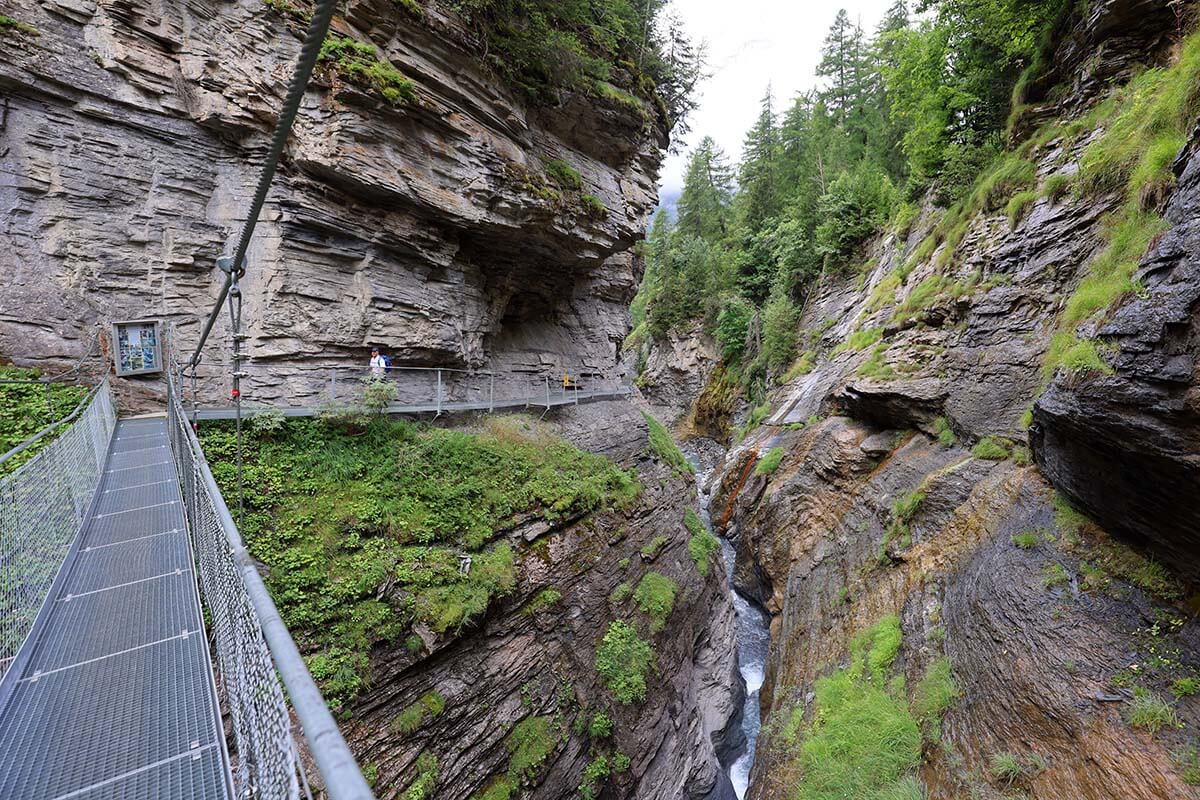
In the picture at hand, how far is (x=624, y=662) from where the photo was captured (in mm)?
9867

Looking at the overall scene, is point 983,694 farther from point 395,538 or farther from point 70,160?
point 70,160

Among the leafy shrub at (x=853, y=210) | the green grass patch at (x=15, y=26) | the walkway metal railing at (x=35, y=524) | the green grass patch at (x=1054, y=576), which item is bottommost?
the green grass patch at (x=1054, y=576)

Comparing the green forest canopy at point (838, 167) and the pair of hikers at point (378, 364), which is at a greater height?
the green forest canopy at point (838, 167)

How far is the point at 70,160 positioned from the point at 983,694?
17957mm

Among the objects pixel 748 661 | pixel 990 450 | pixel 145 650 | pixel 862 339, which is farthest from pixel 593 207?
pixel 748 661

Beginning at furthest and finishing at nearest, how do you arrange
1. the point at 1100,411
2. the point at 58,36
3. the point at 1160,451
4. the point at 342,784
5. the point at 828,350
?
1. the point at 828,350
2. the point at 58,36
3. the point at 1100,411
4. the point at 1160,451
5. the point at 342,784

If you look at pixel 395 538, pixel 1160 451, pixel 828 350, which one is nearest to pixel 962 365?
pixel 1160 451

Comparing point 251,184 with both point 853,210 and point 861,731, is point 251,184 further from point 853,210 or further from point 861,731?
point 853,210

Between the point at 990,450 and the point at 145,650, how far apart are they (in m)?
12.7

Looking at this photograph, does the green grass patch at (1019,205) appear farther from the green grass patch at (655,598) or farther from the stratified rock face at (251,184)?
the green grass patch at (655,598)

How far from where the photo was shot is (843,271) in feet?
78.5

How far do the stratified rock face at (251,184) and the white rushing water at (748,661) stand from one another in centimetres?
1385

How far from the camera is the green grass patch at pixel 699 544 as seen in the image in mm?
13828

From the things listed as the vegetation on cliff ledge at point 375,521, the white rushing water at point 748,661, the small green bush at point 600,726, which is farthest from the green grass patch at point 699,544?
the small green bush at point 600,726
